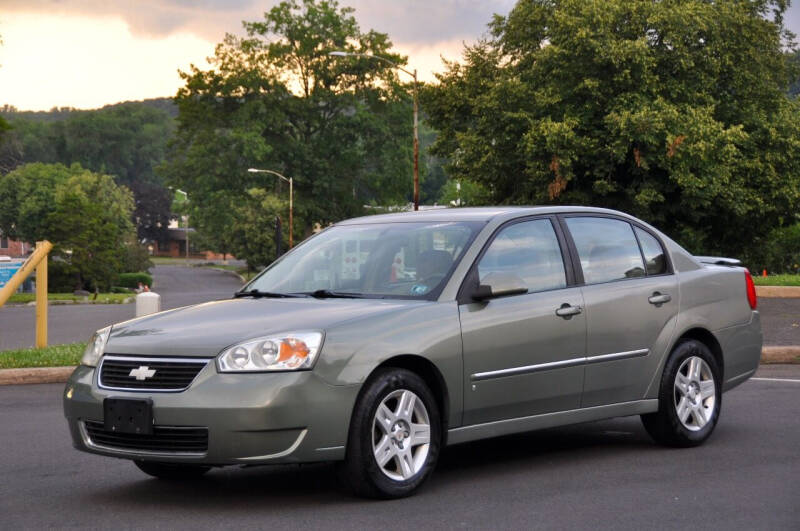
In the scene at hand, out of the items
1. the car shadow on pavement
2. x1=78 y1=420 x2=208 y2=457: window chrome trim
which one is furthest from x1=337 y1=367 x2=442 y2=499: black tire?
x1=78 y1=420 x2=208 y2=457: window chrome trim

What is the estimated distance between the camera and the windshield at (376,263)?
738 cm

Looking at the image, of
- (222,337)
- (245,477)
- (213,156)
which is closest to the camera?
(222,337)

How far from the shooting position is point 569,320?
7.82 m

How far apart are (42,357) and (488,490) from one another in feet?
30.0

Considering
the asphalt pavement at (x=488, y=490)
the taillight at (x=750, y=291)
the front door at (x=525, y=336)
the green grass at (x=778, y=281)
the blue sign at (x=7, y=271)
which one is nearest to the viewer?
the asphalt pavement at (x=488, y=490)

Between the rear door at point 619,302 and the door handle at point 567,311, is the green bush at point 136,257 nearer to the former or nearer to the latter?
the rear door at point 619,302

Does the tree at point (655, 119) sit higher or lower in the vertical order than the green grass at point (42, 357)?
higher

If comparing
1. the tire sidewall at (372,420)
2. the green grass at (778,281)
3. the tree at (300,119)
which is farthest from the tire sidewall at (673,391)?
the tree at (300,119)

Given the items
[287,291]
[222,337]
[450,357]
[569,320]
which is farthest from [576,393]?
[222,337]

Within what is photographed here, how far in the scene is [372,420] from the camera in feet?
21.5

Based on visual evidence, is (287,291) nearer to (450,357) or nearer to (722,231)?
(450,357)

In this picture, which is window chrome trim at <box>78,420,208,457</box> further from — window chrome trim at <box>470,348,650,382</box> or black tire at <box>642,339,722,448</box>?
black tire at <box>642,339,722,448</box>

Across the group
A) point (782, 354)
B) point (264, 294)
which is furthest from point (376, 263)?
point (782, 354)

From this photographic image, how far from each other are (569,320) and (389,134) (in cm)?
6838
